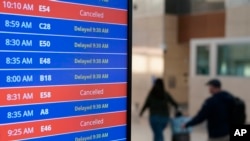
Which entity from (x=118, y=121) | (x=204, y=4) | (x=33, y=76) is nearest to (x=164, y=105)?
(x=118, y=121)

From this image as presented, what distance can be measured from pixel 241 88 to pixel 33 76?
10610 millimetres

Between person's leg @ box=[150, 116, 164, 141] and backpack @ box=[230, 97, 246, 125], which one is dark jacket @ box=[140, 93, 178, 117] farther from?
backpack @ box=[230, 97, 246, 125]

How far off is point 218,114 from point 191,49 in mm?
7442

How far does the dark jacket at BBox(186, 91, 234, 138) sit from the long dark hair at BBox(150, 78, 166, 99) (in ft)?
5.92

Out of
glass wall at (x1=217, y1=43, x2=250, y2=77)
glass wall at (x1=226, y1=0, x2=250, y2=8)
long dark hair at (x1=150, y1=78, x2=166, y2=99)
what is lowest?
long dark hair at (x1=150, y1=78, x2=166, y2=99)

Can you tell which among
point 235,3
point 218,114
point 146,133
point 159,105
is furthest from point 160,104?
point 235,3

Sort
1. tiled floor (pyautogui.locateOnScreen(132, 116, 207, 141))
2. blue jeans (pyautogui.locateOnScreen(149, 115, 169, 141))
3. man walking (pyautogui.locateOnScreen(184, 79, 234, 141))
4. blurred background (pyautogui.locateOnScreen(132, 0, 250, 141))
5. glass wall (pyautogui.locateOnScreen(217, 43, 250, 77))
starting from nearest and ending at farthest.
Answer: man walking (pyautogui.locateOnScreen(184, 79, 234, 141)) < blue jeans (pyautogui.locateOnScreen(149, 115, 169, 141)) < tiled floor (pyautogui.locateOnScreen(132, 116, 207, 141)) < glass wall (pyautogui.locateOnScreen(217, 43, 250, 77)) < blurred background (pyautogui.locateOnScreen(132, 0, 250, 141))

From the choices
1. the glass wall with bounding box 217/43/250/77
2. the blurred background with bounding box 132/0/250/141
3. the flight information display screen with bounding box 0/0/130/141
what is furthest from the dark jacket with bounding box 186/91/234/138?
the glass wall with bounding box 217/43/250/77

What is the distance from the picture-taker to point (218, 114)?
221 inches

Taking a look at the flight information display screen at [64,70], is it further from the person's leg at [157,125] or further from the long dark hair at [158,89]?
the person's leg at [157,125]

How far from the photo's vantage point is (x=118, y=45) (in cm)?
202

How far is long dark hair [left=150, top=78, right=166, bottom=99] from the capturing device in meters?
7.46

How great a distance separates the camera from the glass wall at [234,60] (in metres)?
11.3

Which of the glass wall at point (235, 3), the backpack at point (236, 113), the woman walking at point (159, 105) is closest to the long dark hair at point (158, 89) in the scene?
the woman walking at point (159, 105)
